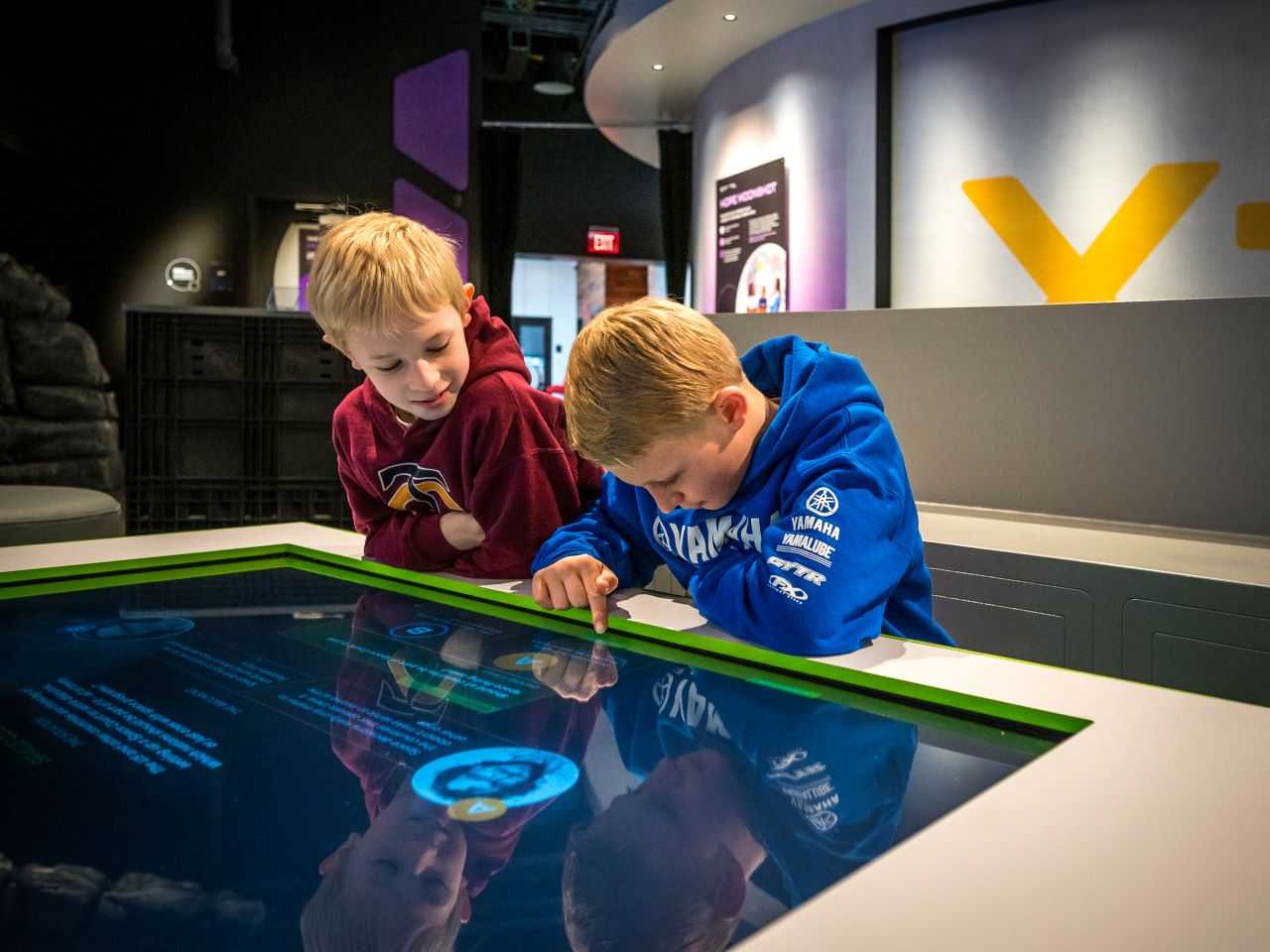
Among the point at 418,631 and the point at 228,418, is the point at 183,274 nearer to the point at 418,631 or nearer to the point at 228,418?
the point at 228,418

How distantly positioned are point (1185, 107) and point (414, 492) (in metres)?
4.28

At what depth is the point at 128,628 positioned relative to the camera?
3.21ft

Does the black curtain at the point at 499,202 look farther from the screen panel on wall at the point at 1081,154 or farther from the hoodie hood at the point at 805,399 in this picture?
the hoodie hood at the point at 805,399

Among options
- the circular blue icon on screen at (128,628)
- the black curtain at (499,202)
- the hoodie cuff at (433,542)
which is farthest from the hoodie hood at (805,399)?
the black curtain at (499,202)

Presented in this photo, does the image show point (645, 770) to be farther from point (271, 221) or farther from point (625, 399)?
point (271, 221)

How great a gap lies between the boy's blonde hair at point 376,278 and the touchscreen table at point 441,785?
1.61ft

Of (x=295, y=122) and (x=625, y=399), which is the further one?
(x=295, y=122)

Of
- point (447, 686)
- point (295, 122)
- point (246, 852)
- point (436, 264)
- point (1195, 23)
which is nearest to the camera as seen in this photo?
point (246, 852)

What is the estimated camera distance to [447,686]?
2.57 ft

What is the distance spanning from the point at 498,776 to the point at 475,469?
0.86m

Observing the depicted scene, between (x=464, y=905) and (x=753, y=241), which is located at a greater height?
(x=753, y=241)

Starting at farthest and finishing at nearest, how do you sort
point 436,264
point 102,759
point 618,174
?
point 618,174 → point 436,264 → point 102,759

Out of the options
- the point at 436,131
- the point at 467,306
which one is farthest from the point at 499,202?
the point at 467,306

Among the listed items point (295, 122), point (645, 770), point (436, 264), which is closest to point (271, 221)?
point (295, 122)
